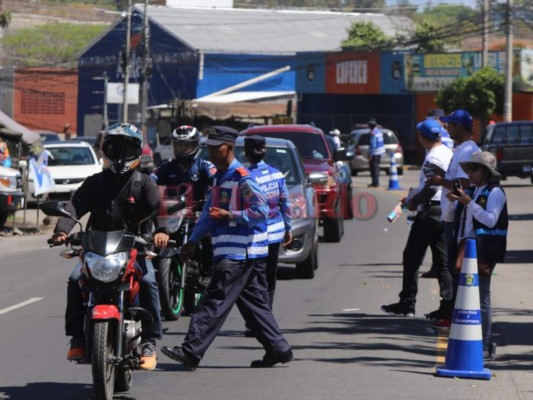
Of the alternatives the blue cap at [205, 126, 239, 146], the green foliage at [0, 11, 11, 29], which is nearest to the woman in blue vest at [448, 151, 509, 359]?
the blue cap at [205, 126, 239, 146]

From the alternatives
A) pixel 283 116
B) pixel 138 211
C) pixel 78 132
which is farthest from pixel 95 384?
pixel 78 132

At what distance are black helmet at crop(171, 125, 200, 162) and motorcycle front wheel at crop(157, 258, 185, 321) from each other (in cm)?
100

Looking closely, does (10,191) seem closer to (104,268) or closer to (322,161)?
(322,161)

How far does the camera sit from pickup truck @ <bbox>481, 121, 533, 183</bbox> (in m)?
38.8

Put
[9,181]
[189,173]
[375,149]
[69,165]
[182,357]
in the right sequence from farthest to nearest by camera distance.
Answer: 1. [375,149]
2. [69,165]
3. [9,181]
4. [189,173]
5. [182,357]

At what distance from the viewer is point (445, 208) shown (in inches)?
476

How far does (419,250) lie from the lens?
12.7 metres

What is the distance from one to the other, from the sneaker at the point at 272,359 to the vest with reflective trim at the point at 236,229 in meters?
0.80

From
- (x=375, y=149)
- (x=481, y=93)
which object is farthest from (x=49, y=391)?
(x=481, y=93)

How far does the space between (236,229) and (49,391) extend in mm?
1781

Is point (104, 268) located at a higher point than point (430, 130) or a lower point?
lower

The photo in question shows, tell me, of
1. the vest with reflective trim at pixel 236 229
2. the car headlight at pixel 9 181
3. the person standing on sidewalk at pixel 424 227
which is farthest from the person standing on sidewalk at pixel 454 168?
the car headlight at pixel 9 181

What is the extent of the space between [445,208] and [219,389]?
3.78 meters

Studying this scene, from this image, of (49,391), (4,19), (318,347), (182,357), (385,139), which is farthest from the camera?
(385,139)
